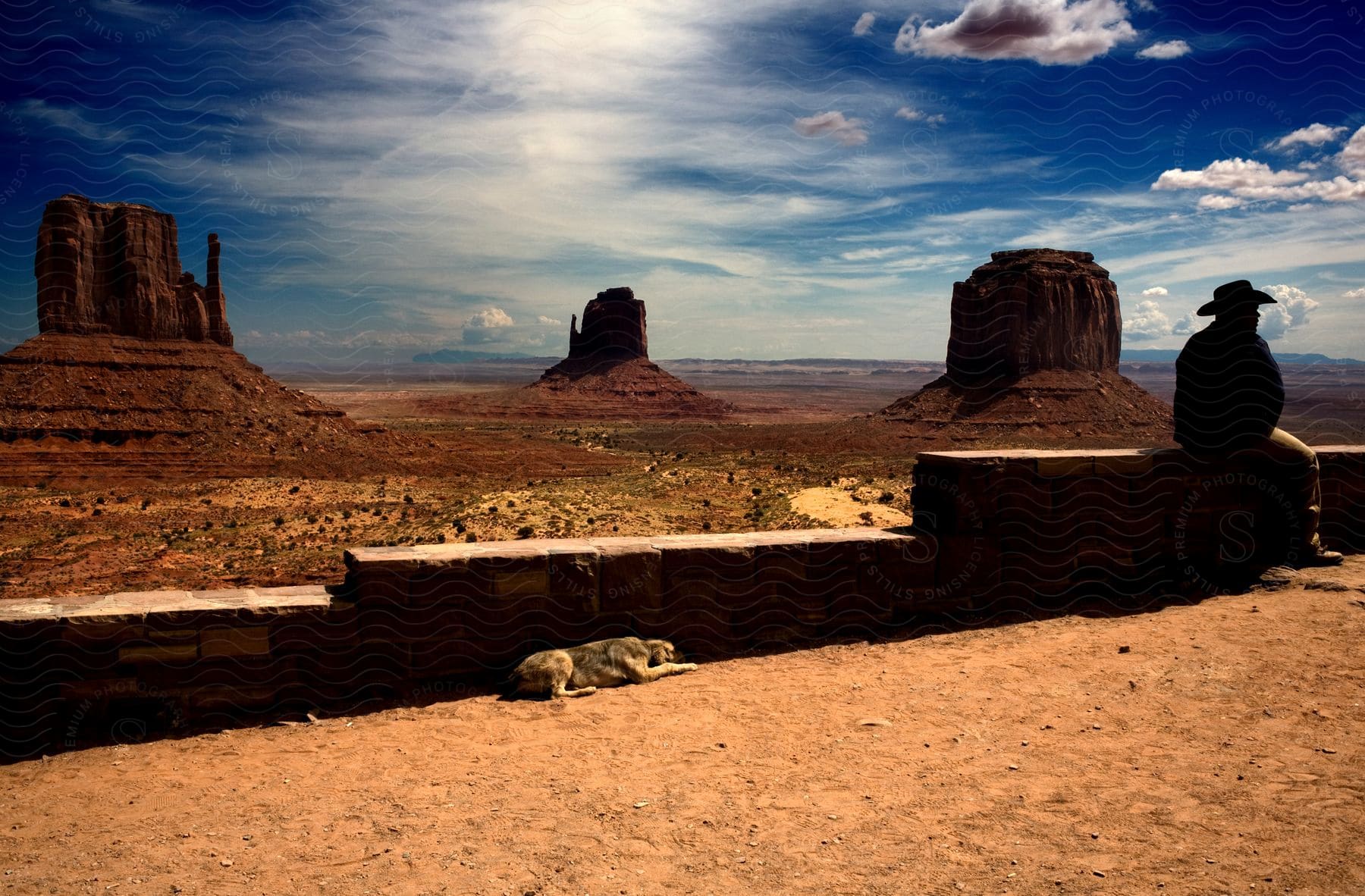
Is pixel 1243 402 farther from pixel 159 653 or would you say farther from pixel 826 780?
pixel 159 653

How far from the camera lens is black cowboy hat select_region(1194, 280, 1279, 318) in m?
8.60

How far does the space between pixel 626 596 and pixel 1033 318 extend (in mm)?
54871

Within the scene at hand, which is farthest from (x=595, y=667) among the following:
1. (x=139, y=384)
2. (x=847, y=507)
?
(x=139, y=384)

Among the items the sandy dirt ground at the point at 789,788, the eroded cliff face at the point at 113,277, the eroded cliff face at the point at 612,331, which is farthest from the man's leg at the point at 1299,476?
the eroded cliff face at the point at 612,331

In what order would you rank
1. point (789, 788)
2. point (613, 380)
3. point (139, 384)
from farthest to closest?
1. point (613, 380)
2. point (139, 384)
3. point (789, 788)

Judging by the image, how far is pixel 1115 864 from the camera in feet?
12.8

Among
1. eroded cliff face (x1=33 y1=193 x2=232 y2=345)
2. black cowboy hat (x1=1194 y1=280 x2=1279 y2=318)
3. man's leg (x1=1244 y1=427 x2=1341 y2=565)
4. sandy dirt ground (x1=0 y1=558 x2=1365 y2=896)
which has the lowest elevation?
sandy dirt ground (x1=0 y1=558 x2=1365 y2=896)

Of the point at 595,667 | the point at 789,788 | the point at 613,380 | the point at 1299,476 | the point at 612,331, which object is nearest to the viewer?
the point at 789,788

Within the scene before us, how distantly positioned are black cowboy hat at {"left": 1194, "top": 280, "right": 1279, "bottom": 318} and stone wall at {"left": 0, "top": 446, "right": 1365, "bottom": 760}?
1778 mm

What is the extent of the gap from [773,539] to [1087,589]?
143 inches

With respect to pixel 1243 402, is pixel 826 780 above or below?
below

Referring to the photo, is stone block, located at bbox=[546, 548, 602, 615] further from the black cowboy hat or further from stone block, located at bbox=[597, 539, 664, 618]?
the black cowboy hat

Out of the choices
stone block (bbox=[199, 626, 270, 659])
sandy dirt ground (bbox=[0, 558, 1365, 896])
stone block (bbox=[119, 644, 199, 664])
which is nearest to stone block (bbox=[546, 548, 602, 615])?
sandy dirt ground (bbox=[0, 558, 1365, 896])

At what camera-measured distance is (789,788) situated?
4.87m
